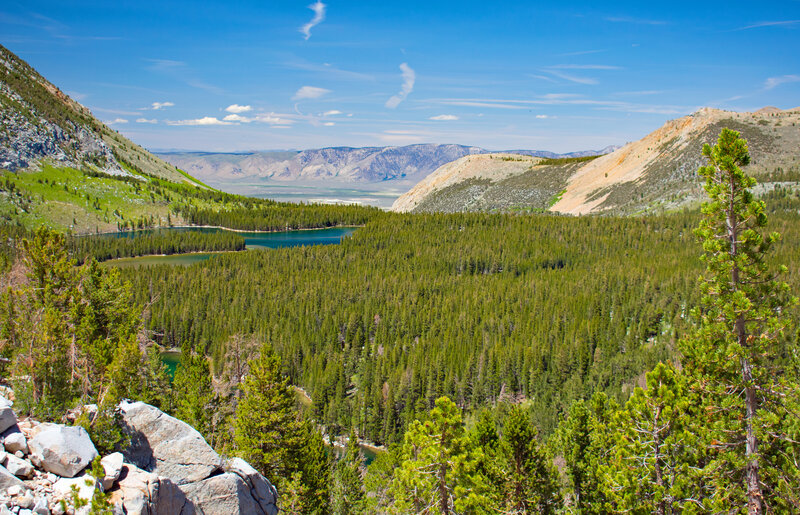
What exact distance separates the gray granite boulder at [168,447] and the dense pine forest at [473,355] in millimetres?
2348

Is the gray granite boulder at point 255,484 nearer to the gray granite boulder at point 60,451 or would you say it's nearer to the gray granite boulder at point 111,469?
the gray granite boulder at point 111,469

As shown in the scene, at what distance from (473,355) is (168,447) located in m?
73.0

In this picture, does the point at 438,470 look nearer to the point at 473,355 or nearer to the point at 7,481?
the point at 7,481

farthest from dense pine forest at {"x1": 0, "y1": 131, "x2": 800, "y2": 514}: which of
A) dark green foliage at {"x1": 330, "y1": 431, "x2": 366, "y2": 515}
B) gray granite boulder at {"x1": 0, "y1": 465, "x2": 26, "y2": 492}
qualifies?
gray granite boulder at {"x1": 0, "y1": 465, "x2": 26, "y2": 492}

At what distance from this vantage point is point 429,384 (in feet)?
268

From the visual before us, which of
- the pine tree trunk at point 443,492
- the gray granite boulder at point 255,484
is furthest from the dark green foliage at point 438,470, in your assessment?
the gray granite boulder at point 255,484

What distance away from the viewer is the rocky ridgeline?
45.7ft

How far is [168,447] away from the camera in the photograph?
2248cm

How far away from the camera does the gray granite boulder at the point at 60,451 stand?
48.7 ft

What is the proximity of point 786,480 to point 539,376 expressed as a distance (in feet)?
223

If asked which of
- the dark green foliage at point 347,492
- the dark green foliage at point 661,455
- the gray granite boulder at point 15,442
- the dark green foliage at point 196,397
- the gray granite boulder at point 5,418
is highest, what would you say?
Result: the gray granite boulder at point 5,418

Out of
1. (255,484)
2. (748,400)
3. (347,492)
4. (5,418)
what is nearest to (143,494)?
(5,418)

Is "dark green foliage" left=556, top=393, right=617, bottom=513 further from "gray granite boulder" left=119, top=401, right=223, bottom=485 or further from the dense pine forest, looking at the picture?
"gray granite boulder" left=119, top=401, right=223, bottom=485

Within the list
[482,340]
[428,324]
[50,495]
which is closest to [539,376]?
[482,340]
